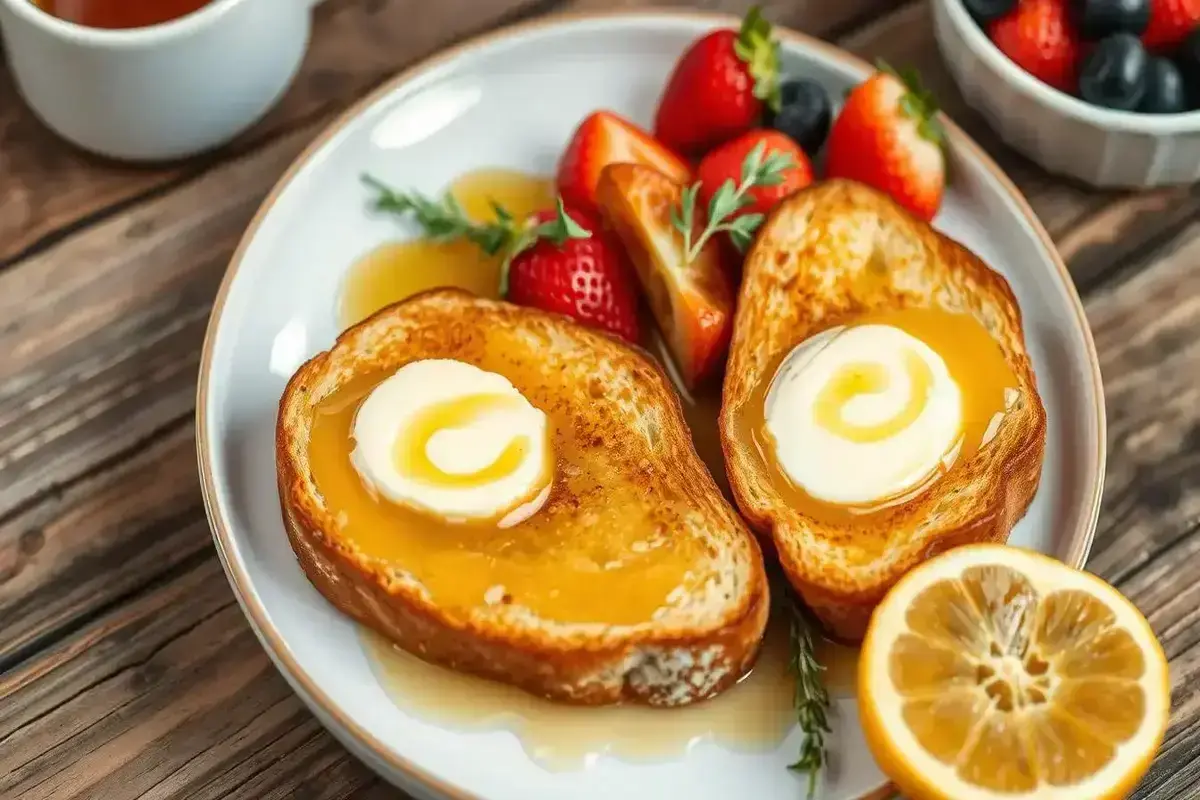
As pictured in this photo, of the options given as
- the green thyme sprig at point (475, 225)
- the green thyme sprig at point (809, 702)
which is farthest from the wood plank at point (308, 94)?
the green thyme sprig at point (809, 702)

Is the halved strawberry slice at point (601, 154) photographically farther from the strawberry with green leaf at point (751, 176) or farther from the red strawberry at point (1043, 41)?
the red strawberry at point (1043, 41)

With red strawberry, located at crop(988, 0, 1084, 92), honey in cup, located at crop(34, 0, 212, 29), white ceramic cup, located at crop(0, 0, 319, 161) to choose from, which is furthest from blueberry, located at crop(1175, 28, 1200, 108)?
honey in cup, located at crop(34, 0, 212, 29)

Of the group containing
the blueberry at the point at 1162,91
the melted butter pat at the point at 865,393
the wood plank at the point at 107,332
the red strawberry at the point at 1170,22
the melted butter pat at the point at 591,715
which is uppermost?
the red strawberry at the point at 1170,22

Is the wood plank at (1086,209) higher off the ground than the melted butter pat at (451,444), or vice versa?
the melted butter pat at (451,444)

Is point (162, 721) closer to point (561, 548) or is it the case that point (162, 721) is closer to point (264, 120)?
point (561, 548)

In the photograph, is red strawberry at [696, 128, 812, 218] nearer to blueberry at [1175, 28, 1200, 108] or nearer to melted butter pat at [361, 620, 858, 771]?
blueberry at [1175, 28, 1200, 108]

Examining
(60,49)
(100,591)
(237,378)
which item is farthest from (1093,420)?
(60,49)

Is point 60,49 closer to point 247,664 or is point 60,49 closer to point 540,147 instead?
point 540,147
